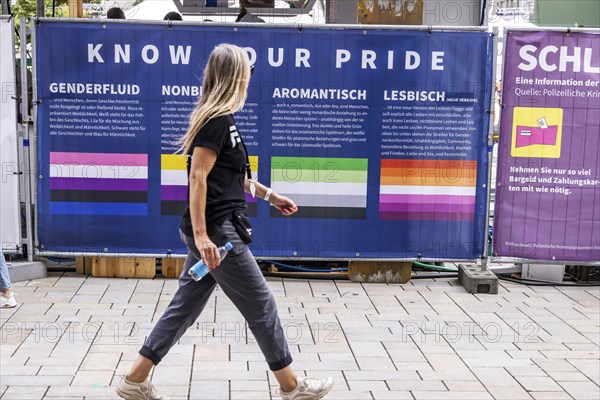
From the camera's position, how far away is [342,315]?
277 inches

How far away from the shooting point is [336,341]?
623cm

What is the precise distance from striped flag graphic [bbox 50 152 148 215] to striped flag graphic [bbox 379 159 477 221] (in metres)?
2.24

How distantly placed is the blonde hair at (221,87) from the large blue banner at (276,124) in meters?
3.36

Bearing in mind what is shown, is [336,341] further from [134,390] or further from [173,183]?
[173,183]

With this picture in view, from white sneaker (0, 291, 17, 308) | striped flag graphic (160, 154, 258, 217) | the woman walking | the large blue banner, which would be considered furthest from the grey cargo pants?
the large blue banner

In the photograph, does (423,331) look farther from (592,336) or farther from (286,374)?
(286,374)

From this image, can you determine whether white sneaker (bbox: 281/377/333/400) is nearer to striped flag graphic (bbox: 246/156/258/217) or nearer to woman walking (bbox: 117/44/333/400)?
woman walking (bbox: 117/44/333/400)

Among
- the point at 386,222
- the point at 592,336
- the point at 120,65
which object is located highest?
the point at 120,65

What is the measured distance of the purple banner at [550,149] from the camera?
25.8 ft

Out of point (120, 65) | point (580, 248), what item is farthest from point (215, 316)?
point (580, 248)

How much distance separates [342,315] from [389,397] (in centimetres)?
196

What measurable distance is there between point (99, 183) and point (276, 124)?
1.70 meters

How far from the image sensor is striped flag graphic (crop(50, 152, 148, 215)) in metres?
7.89

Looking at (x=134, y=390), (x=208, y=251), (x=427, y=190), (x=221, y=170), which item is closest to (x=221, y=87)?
(x=221, y=170)
